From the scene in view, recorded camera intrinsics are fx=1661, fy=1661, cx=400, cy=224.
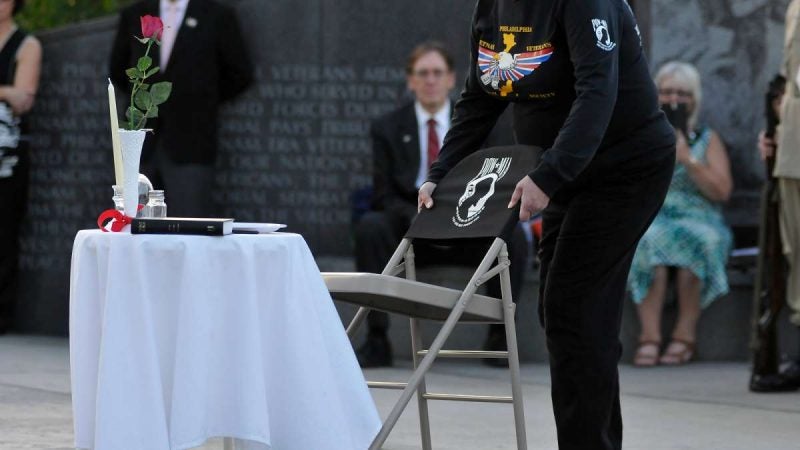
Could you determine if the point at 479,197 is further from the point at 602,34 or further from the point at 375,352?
the point at 375,352

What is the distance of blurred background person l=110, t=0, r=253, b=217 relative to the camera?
32.4 ft

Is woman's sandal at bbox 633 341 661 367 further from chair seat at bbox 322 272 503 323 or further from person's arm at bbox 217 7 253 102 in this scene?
chair seat at bbox 322 272 503 323

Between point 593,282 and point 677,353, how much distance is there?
4364mm

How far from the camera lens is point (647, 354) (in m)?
9.20

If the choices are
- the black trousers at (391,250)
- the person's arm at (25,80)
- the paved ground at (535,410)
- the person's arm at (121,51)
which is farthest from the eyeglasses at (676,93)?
the person's arm at (25,80)

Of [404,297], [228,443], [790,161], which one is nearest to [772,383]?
[790,161]

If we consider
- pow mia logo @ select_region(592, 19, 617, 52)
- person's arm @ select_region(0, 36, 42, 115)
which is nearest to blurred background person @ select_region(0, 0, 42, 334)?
person's arm @ select_region(0, 36, 42, 115)

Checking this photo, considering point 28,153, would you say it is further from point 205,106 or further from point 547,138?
point 547,138

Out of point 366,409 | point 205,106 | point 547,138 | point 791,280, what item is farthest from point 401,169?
point 366,409

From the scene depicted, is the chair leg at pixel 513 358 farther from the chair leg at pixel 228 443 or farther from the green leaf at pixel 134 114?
the green leaf at pixel 134 114

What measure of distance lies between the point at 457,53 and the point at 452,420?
376 cm

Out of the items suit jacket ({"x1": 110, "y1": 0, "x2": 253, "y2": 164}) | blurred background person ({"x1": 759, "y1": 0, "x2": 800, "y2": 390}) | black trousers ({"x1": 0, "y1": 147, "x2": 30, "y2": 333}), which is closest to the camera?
blurred background person ({"x1": 759, "y1": 0, "x2": 800, "y2": 390})

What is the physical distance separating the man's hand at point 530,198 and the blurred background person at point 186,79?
206 inches

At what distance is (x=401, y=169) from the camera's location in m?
9.31
